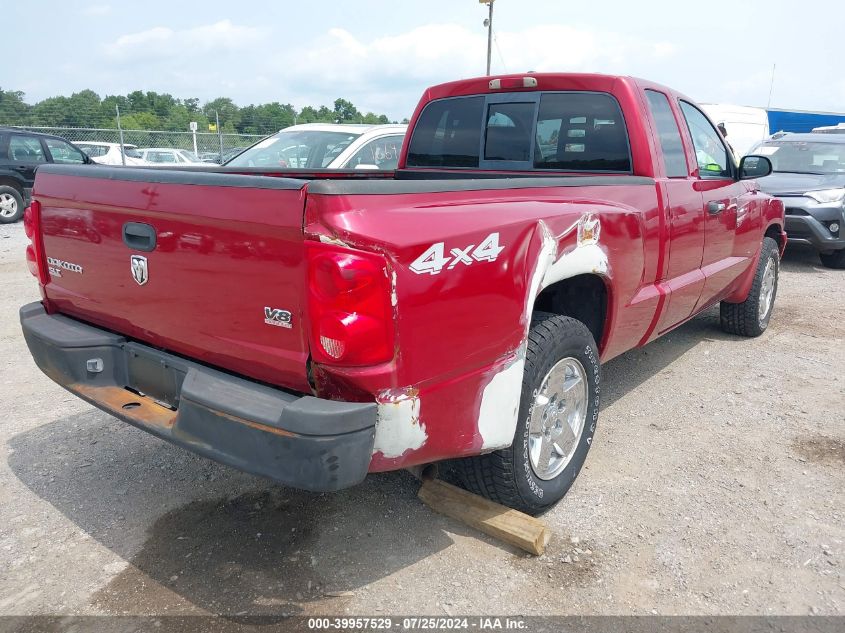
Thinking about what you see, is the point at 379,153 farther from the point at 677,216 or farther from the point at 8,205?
the point at 8,205

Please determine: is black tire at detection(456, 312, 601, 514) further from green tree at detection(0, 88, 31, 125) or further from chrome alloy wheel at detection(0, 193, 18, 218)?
green tree at detection(0, 88, 31, 125)

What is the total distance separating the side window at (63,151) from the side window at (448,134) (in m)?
10.3

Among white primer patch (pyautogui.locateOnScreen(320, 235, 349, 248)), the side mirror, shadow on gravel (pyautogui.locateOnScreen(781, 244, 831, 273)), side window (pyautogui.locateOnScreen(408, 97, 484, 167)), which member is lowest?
shadow on gravel (pyautogui.locateOnScreen(781, 244, 831, 273))

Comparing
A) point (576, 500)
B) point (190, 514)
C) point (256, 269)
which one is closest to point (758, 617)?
point (576, 500)

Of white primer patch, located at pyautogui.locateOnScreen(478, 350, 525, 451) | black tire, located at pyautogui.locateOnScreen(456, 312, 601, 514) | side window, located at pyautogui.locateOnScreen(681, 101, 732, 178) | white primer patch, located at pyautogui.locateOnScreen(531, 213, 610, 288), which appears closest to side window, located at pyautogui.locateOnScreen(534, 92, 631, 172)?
side window, located at pyautogui.locateOnScreen(681, 101, 732, 178)

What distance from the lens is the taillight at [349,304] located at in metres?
1.89

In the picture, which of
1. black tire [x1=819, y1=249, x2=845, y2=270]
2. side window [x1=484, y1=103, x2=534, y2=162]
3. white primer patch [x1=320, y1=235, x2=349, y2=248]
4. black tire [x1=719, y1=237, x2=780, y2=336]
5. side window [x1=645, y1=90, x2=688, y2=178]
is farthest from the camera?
black tire [x1=819, y1=249, x2=845, y2=270]

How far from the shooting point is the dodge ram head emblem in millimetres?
2428

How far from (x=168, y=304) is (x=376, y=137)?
5.49 metres

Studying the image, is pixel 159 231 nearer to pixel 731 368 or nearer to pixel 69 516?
pixel 69 516

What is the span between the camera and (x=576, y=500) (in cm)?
305

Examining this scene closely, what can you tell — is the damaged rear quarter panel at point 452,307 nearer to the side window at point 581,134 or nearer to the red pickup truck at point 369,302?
the red pickup truck at point 369,302

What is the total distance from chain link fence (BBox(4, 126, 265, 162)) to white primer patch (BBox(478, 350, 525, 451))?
18363mm

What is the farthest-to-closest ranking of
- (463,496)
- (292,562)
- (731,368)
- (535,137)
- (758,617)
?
1. (731,368)
2. (535,137)
3. (463,496)
4. (292,562)
5. (758,617)
